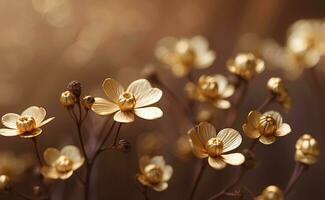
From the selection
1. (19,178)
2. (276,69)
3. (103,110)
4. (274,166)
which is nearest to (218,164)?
(103,110)

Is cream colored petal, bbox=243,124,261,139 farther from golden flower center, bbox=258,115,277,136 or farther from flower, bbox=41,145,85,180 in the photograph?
flower, bbox=41,145,85,180

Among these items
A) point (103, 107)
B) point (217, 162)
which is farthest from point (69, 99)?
point (217, 162)

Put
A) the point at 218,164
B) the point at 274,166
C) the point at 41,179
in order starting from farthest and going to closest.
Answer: the point at 274,166 → the point at 41,179 → the point at 218,164

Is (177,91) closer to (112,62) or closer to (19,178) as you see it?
(112,62)

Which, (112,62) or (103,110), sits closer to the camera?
(103,110)

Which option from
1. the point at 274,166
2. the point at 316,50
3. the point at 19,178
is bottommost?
the point at 274,166

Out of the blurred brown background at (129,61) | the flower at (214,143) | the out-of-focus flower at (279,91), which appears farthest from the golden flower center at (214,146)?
the blurred brown background at (129,61)

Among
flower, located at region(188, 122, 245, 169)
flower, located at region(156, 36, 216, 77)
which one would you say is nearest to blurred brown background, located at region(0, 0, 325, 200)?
flower, located at region(156, 36, 216, 77)
